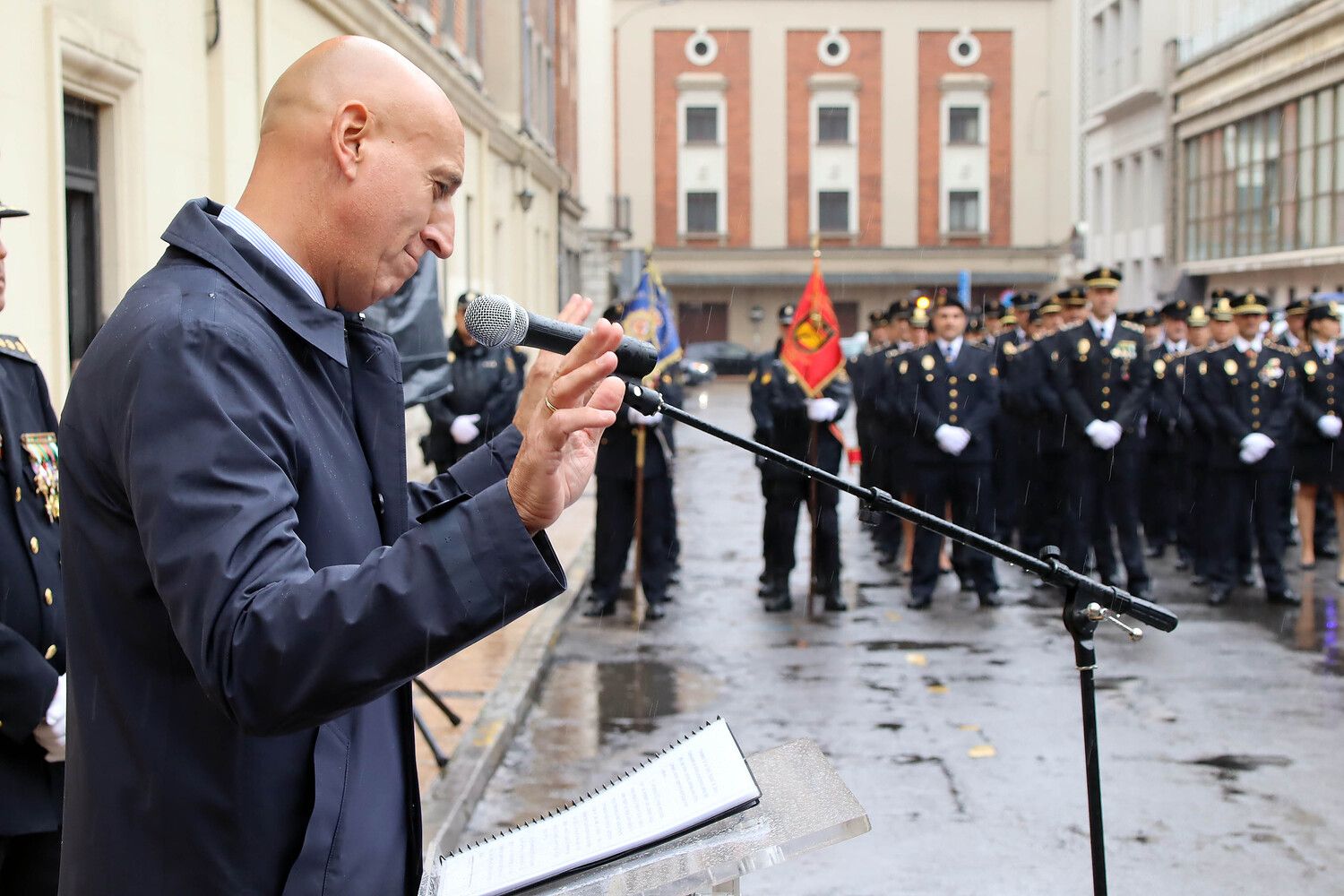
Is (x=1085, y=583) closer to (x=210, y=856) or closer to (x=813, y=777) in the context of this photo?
(x=813, y=777)

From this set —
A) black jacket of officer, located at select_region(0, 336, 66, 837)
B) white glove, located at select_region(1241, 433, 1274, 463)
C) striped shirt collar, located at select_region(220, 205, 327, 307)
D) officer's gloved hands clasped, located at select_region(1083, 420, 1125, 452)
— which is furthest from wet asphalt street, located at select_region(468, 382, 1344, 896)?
striped shirt collar, located at select_region(220, 205, 327, 307)

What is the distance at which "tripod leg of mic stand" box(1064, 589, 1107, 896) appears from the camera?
2535 millimetres

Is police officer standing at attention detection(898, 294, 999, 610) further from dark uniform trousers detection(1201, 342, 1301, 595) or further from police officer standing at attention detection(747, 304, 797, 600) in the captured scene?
dark uniform trousers detection(1201, 342, 1301, 595)

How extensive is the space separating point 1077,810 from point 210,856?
4706 millimetres

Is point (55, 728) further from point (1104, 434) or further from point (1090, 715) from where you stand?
point (1104, 434)

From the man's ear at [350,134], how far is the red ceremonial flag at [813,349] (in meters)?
9.29

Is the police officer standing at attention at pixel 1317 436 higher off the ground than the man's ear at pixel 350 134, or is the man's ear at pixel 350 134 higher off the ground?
the man's ear at pixel 350 134

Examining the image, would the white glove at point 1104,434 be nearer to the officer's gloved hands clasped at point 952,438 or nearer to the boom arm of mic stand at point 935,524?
the officer's gloved hands clasped at point 952,438

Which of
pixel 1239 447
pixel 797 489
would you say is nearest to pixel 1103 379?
pixel 1239 447

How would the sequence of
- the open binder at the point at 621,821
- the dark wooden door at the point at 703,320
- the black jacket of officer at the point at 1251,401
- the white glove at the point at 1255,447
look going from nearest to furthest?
the open binder at the point at 621,821, the white glove at the point at 1255,447, the black jacket of officer at the point at 1251,401, the dark wooden door at the point at 703,320

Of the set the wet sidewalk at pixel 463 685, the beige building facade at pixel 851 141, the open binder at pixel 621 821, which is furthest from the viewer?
the beige building facade at pixel 851 141

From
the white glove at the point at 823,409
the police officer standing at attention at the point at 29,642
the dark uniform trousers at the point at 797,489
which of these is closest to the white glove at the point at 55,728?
the police officer standing at attention at the point at 29,642

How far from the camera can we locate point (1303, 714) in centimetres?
742

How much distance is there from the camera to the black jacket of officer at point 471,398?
11156mm
